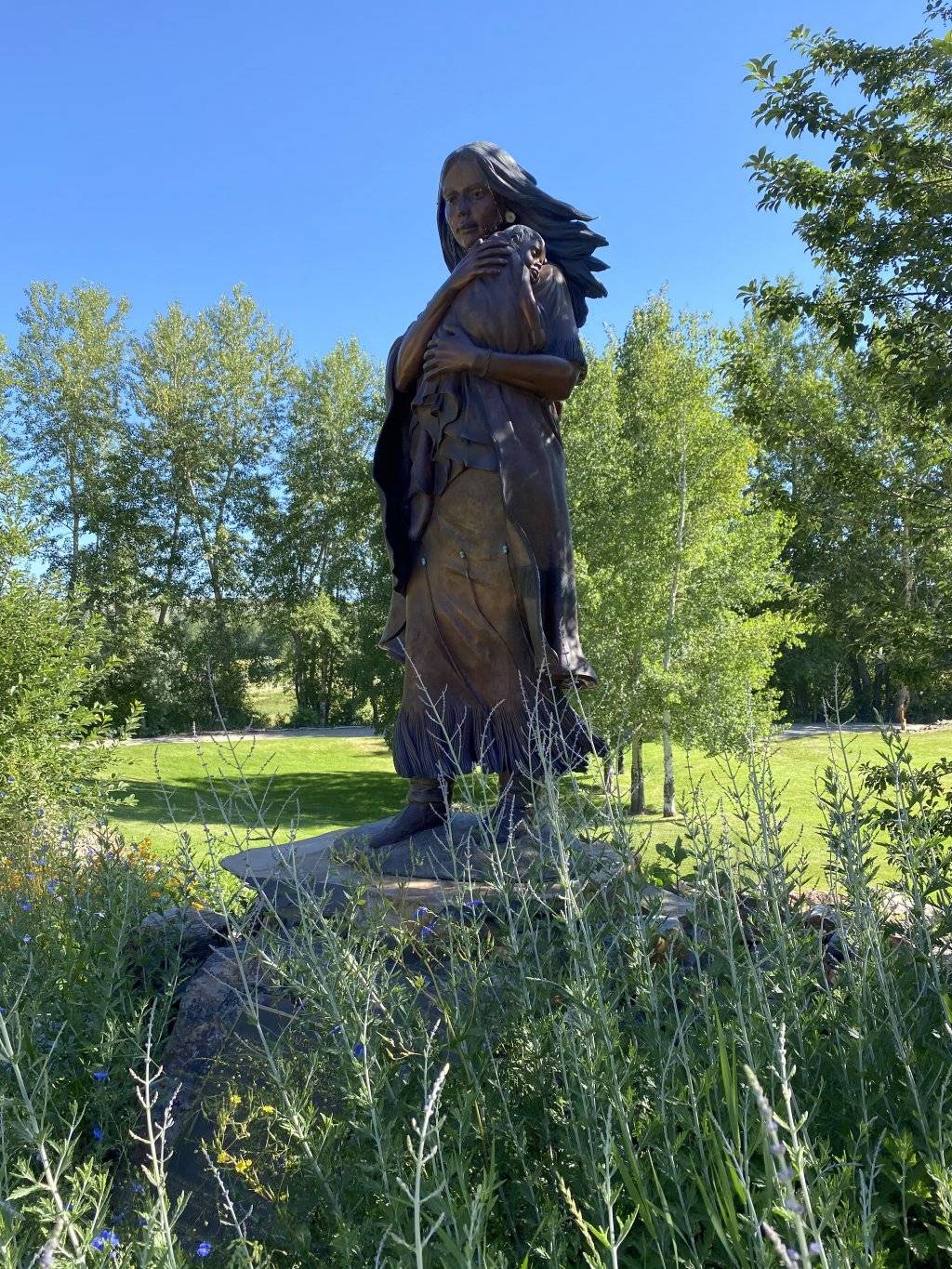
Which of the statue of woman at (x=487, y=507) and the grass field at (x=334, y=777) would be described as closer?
the statue of woman at (x=487, y=507)

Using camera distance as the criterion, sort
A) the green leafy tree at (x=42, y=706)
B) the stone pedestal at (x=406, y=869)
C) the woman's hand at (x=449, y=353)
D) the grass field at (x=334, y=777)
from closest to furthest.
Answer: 1. the stone pedestal at (x=406, y=869)
2. the woman's hand at (x=449, y=353)
3. the green leafy tree at (x=42, y=706)
4. the grass field at (x=334, y=777)

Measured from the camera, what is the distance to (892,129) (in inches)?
202

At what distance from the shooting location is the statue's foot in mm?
3795

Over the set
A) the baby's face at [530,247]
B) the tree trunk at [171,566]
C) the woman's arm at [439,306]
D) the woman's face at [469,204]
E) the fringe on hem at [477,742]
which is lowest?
the fringe on hem at [477,742]

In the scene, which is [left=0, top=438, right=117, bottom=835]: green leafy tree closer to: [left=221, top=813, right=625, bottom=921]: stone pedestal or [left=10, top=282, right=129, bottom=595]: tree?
[left=221, top=813, right=625, bottom=921]: stone pedestal

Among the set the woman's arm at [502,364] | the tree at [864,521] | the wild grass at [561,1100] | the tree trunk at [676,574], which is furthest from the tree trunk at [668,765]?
the wild grass at [561,1100]

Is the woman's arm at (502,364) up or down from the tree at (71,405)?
down

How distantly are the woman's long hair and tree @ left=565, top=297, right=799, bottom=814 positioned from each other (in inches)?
383

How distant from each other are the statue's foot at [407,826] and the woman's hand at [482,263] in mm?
2115

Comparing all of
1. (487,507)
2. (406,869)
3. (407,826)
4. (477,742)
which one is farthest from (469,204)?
(406,869)

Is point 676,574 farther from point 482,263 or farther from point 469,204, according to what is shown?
point 482,263

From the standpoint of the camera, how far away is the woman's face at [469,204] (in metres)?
3.96

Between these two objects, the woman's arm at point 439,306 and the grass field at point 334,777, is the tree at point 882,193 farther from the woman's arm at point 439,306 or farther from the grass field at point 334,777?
the grass field at point 334,777

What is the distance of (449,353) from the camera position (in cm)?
378
